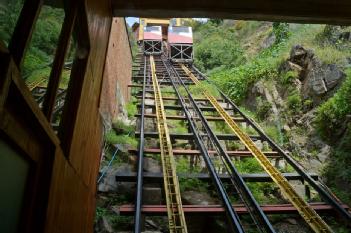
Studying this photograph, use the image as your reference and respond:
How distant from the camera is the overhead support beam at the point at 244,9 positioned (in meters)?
3.76

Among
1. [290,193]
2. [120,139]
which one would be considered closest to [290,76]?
[120,139]

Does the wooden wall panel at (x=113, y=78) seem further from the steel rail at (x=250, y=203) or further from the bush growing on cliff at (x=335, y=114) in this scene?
the bush growing on cliff at (x=335, y=114)

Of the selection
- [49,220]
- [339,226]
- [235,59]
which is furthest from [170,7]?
[235,59]

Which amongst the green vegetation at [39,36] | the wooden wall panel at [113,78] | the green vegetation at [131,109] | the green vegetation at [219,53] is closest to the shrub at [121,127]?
Answer: the wooden wall panel at [113,78]

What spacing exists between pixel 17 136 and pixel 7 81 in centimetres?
25

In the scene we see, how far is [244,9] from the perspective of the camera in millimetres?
3832

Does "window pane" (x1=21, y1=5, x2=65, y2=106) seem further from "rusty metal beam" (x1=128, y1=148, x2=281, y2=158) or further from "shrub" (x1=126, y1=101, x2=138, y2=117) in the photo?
"shrub" (x1=126, y1=101, x2=138, y2=117)

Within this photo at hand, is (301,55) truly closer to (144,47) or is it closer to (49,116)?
(49,116)

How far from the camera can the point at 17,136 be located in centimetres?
134

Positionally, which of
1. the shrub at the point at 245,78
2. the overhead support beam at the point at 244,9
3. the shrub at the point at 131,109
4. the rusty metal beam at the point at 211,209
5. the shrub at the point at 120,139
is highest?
the shrub at the point at 245,78

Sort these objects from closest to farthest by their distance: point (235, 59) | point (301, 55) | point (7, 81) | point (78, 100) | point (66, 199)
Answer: point (7, 81)
point (66, 199)
point (78, 100)
point (301, 55)
point (235, 59)

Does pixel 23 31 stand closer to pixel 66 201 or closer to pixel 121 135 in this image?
pixel 66 201

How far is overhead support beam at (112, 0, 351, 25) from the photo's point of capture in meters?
3.76

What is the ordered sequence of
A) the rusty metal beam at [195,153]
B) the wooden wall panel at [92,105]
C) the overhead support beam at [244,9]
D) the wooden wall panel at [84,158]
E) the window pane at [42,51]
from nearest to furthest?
the window pane at [42,51] < the wooden wall panel at [84,158] < the wooden wall panel at [92,105] < the overhead support beam at [244,9] < the rusty metal beam at [195,153]
